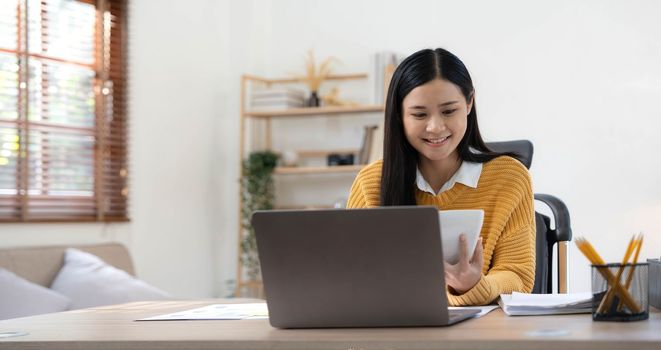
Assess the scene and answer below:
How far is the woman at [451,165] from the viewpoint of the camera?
2.06m

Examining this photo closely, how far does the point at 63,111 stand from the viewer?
4551 millimetres

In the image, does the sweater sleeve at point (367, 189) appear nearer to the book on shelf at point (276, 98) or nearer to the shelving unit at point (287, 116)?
the shelving unit at point (287, 116)

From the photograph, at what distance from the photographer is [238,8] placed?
5617 mm

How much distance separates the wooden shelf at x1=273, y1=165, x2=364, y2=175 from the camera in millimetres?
5176

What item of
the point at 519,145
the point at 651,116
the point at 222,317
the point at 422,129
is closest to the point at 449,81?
the point at 422,129

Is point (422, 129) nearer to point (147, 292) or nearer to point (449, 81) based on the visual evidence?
point (449, 81)

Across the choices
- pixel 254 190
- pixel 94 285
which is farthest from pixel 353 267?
pixel 254 190

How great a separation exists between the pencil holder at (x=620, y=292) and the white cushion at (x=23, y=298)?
9.37 ft

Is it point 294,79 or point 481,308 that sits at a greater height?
point 294,79

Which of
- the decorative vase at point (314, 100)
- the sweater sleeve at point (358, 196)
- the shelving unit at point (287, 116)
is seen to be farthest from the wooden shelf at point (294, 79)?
the sweater sleeve at point (358, 196)

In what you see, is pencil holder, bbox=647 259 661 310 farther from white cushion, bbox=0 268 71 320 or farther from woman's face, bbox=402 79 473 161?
white cushion, bbox=0 268 71 320

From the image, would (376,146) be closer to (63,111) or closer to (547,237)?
(63,111)

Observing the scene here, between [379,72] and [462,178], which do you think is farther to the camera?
[379,72]

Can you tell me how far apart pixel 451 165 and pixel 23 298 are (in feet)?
7.45
